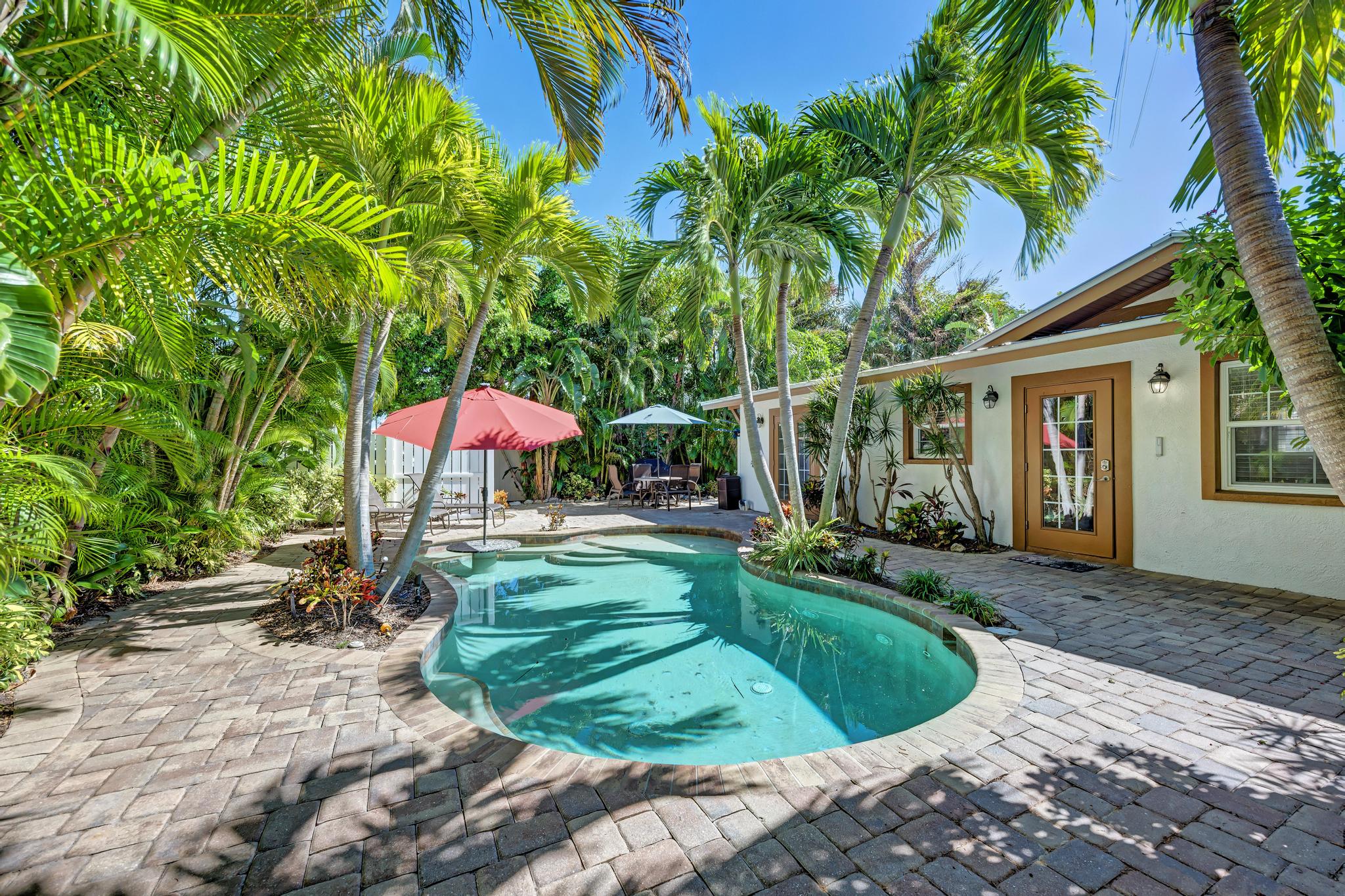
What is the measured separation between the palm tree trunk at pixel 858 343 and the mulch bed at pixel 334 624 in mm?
4909

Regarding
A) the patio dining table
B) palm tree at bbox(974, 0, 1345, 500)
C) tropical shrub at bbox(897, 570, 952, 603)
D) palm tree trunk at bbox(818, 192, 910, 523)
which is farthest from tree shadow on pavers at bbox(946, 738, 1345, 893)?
the patio dining table

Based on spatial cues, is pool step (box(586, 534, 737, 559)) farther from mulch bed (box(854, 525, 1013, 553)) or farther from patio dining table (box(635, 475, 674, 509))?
patio dining table (box(635, 475, 674, 509))

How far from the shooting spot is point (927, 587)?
5.82m

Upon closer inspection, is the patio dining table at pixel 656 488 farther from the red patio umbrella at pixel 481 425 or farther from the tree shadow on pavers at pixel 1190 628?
the tree shadow on pavers at pixel 1190 628

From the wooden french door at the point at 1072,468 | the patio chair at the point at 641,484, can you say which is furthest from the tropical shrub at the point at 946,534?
the patio chair at the point at 641,484

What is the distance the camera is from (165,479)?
6949 mm

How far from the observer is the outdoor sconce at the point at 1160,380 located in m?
6.87

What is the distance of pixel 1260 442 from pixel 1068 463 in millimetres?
1993

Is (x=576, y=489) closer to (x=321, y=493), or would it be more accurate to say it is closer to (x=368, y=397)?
(x=321, y=493)

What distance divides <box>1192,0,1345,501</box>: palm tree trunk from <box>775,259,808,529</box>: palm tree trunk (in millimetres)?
5082

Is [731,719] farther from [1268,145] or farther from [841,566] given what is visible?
[1268,145]

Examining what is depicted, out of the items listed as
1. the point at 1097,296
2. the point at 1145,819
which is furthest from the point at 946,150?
the point at 1145,819

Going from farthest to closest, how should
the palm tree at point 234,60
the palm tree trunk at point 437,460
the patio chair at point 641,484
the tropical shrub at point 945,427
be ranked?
1. the patio chair at point 641,484
2. the tropical shrub at point 945,427
3. the palm tree trunk at point 437,460
4. the palm tree at point 234,60

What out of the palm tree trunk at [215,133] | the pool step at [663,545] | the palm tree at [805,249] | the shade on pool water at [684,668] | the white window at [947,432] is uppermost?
the palm tree at [805,249]
